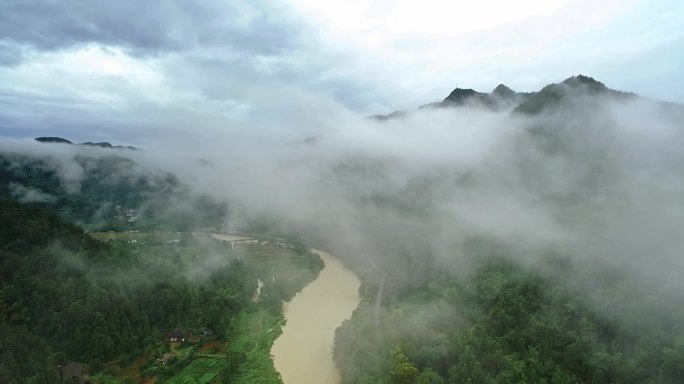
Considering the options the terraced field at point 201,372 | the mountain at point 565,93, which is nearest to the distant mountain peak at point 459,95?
the mountain at point 565,93

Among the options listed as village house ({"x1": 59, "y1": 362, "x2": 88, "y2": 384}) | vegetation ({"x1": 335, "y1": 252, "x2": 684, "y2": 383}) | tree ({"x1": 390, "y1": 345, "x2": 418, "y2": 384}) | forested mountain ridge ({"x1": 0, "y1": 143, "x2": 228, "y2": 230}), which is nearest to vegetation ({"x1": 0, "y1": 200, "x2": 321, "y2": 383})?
village house ({"x1": 59, "y1": 362, "x2": 88, "y2": 384})

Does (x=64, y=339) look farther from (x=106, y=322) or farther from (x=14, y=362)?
(x=14, y=362)

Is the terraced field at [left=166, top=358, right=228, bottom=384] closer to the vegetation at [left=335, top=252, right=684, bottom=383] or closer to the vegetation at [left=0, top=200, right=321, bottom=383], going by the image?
the vegetation at [left=0, top=200, right=321, bottom=383]

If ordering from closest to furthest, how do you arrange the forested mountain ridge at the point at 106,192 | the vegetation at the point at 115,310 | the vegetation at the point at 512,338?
the vegetation at the point at 512,338, the vegetation at the point at 115,310, the forested mountain ridge at the point at 106,192

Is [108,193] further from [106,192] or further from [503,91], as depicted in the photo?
[503,91]

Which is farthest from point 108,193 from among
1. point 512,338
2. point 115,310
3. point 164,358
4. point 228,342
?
point 512,338

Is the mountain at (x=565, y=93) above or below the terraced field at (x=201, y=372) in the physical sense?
above

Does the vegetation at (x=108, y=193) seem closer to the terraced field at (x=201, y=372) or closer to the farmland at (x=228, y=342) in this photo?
the farmland at (x=228, y=342)

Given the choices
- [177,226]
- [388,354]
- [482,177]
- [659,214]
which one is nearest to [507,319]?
[388,354]

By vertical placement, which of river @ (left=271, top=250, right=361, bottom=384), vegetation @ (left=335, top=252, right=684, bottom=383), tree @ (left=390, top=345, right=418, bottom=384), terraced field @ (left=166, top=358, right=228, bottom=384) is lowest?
river @ (left=271, top=250, right=361, bottom=384)
